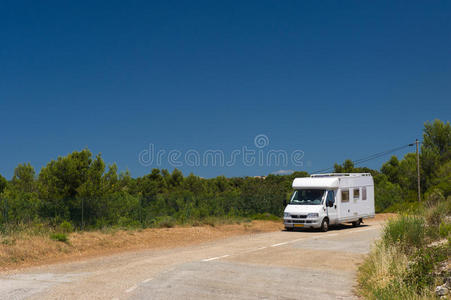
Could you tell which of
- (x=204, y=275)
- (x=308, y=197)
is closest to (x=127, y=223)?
(x=308, y=197)

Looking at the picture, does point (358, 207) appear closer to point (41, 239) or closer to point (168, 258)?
point (168, 258)

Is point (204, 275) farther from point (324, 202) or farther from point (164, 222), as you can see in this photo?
point (324, 202)

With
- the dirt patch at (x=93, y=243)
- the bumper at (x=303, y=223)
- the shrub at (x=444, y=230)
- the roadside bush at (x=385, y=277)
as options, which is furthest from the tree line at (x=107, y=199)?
the roadside bush at (x=385, y=277)

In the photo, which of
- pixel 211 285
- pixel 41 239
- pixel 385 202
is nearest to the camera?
pixel 211 285

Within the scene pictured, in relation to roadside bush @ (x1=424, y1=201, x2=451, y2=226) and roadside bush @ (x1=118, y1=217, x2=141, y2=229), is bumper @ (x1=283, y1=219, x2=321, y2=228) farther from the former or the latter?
roadside bush @ (x1=424, y1=201, x2=451, y2=226)

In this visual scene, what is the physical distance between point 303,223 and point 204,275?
1306cm

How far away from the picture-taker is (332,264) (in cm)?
1286

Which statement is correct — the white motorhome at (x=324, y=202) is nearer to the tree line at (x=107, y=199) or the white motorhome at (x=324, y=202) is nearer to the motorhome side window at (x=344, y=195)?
the motorhome side window at (x=344, y=195)

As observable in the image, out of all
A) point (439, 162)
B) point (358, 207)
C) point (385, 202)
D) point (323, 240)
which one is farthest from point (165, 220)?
point (439, 162)

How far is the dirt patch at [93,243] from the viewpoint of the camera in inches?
575

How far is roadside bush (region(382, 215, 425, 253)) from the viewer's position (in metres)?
11.5

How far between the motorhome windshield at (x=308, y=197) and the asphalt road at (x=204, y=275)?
6.94 m

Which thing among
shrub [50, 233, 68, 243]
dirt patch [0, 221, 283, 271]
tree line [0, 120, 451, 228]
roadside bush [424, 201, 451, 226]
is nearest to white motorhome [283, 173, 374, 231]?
dirt patch [0, 221, 283, 271]

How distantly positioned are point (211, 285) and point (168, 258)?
479 cm
